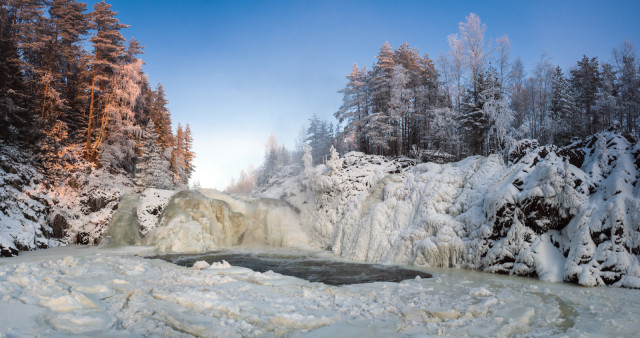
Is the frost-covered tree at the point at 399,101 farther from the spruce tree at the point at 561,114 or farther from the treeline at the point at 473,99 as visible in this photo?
the spruce tree at the point at 561,114

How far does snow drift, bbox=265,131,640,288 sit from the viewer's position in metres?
8.23

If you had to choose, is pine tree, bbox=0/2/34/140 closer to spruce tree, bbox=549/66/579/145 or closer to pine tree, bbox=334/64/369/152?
pine tree, bbox=334/64/369/152

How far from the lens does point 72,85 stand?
76.0 feet

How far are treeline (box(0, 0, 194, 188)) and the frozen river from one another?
15.5 metres

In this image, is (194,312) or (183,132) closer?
(194,312)

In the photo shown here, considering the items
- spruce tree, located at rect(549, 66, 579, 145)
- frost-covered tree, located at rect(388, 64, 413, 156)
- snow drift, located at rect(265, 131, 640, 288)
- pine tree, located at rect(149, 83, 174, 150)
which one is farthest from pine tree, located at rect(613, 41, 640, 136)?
pine tree, located at rect(149, 83, 174, 150)

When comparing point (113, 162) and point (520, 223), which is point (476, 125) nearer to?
point (520, 223)

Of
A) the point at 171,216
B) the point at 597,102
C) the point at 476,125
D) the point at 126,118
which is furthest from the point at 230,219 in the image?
the point at 597,102

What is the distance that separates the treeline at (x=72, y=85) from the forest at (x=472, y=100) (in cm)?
1488

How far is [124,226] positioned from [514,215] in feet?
60.5

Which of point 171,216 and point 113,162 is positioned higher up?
point 113,162

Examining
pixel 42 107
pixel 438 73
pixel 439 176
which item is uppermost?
pixel 438 73

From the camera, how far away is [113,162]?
2122cm

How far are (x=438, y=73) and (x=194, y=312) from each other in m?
28.6
